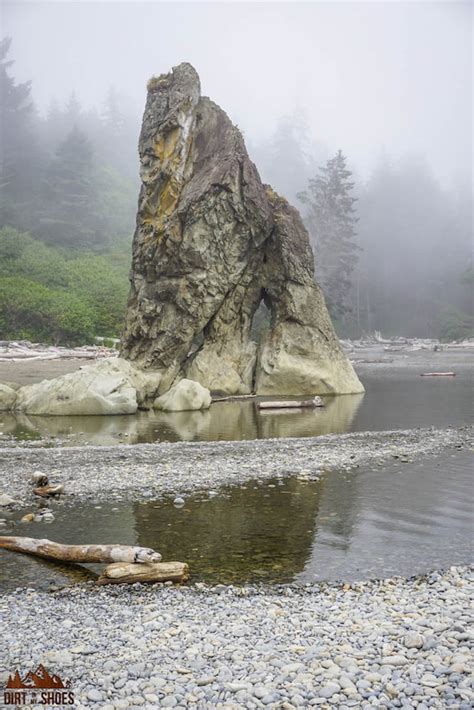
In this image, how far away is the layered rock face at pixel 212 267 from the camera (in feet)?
96.3

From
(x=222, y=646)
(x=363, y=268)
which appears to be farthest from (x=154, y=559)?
(x=363, y=268)

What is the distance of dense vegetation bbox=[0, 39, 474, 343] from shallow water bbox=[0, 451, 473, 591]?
34.9 m

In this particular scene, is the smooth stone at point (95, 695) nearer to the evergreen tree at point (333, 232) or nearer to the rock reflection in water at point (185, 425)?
the rock reflection in water at point (185, 425)

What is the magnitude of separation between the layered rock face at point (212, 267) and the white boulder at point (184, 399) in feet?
9.05

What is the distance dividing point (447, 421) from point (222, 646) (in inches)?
708

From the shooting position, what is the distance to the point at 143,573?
27.0 feet

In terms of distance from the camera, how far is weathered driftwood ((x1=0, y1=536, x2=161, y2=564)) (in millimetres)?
8484

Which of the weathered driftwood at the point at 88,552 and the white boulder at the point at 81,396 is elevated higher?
the white boulder at the point at 81,396

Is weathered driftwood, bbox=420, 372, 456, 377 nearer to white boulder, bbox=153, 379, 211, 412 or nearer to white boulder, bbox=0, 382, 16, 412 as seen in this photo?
white boulder, bbox=153, 379, 211, 412

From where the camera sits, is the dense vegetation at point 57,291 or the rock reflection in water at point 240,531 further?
the dense vegetation at point 57,291

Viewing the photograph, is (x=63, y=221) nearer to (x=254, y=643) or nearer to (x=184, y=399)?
(x=184, y=399)

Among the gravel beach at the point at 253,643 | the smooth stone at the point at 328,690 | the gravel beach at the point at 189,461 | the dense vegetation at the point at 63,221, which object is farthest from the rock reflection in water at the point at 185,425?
the dense vegetation at the point at 63,221

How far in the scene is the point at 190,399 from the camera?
26.0 meters

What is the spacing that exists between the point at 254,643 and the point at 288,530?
160 inches
